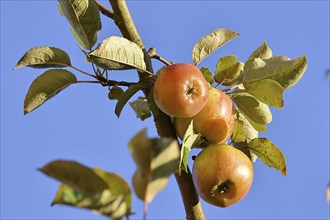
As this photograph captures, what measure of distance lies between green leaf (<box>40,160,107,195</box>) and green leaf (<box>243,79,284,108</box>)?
2.86ft

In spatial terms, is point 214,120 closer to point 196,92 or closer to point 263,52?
point 196,92

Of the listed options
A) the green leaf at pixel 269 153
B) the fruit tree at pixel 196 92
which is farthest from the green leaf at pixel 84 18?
the green leaf at pixel 269 153

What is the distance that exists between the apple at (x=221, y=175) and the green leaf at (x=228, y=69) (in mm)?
243

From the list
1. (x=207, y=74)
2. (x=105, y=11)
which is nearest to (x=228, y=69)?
(x=207, y=74)

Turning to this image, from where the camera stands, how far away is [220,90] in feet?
5.99

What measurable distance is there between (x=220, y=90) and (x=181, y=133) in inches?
10.3

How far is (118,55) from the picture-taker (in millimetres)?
1669

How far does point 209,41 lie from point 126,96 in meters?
0.40

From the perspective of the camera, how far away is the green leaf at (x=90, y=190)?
0.95m

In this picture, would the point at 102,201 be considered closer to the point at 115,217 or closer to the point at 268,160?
the point at 115,217

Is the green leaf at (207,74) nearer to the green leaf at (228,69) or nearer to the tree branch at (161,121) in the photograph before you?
the green leaf at (228,69)

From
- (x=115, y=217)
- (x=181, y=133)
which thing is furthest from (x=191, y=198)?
(x=115, y=217)

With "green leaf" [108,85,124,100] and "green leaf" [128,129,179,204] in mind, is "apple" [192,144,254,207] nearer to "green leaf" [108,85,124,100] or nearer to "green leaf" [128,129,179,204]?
"green leaf" [108,85,124,100]

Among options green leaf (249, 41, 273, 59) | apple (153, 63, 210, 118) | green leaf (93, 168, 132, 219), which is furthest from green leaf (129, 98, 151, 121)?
green leaf (93, 168, 132, 219)
